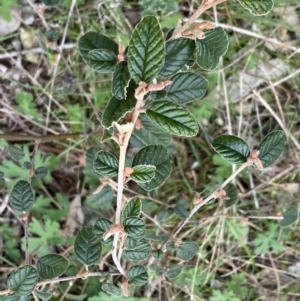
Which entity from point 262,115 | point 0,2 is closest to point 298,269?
point 262,115

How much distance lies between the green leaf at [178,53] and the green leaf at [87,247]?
24.0 inches

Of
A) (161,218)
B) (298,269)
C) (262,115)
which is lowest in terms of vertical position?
(298,269)

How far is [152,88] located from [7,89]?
1.35 meters

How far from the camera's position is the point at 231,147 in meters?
1.41

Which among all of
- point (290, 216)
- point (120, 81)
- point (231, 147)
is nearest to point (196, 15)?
point (120, 81)

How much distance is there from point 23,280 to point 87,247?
26 centimetres

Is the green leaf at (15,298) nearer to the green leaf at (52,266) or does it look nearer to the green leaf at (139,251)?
the green leaf at (52,266)

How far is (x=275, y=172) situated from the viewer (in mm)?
2361

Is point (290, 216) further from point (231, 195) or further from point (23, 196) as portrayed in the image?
point (23, 196)

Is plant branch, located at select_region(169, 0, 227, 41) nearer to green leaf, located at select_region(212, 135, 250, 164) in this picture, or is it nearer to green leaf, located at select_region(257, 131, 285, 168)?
green leaf, located at select_region(212, 135, 250, 164)

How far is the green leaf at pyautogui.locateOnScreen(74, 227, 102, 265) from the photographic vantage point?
1650 millimetres

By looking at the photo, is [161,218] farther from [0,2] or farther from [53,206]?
[0,2]

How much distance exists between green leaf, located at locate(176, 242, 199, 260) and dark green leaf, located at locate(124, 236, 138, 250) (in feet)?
1.10

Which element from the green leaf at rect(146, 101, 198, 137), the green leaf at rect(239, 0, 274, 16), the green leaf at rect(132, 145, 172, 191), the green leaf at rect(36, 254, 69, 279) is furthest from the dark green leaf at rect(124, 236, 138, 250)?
the green leaf at rect(239, 0, 274, 16)
